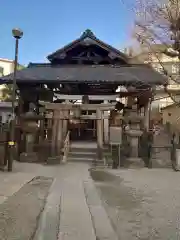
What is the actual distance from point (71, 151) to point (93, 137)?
6.50 m

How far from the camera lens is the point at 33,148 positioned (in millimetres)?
14258

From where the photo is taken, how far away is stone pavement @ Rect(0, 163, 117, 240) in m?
4.46

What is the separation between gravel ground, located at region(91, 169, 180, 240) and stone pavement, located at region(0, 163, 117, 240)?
0.26m

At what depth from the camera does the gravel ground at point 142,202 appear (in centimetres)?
487

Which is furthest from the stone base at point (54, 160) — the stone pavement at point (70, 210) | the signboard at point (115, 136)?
the stone pavement at point (70, 210)

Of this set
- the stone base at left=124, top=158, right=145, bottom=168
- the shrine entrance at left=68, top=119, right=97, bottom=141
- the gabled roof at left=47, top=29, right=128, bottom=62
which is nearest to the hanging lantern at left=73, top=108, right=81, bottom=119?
the stone base at left=124, top=158, right=145, bottom=168

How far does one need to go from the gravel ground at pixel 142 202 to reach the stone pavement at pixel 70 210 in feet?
0.87

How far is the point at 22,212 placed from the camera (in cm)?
559

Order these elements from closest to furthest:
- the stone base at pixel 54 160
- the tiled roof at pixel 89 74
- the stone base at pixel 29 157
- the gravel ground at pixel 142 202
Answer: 1. the gravel ground at pixel 142 202
2. the stone base at pixel 54 160
3. the tiled roof at pixel 89 74
4. the stone base at pixel 29 157

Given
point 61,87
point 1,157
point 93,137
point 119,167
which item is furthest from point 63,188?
point 93,137

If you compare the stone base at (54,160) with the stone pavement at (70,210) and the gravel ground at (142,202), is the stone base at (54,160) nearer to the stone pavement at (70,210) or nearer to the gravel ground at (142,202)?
the gravel ground at (142,202)

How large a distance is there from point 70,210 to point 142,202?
192 centimetres

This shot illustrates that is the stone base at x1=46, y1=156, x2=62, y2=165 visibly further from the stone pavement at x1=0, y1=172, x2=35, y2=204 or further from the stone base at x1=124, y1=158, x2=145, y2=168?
the stone pavement at x1=0, y1=172, x2=35, y2=204

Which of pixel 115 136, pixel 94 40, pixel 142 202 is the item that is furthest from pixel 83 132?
pixel 142 202
